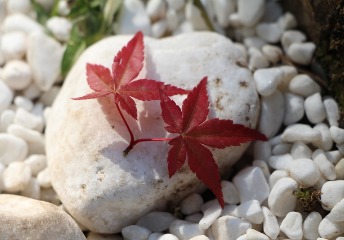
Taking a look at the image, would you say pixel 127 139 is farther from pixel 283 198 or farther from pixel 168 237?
pixel 283 198

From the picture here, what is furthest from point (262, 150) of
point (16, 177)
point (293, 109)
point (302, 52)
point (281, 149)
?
point (16, 177)

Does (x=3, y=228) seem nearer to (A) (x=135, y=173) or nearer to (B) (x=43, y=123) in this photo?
(A) (x=135, y=173)

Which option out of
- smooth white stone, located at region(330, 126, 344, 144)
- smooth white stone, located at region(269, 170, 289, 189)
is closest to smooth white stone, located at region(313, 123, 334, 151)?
smooth white stone, located at region(330, 126, 344, 144)

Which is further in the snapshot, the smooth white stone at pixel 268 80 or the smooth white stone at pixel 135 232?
the smooth white stone at pixel 268 80

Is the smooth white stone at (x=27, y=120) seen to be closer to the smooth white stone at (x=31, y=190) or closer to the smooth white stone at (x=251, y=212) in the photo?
the smooth white stone at (x=31, y=190)

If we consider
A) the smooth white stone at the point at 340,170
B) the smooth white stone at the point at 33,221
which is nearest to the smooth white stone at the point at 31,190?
the smooth white stone at the point at 33,221

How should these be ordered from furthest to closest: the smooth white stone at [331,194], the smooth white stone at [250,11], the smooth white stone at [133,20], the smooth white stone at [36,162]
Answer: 1. the smooth white stone at [133,20]
2. the smooth white stone at [250,11]
3. the smooth white stone at [36,162]
4. the smooth white stone at [331,194]
